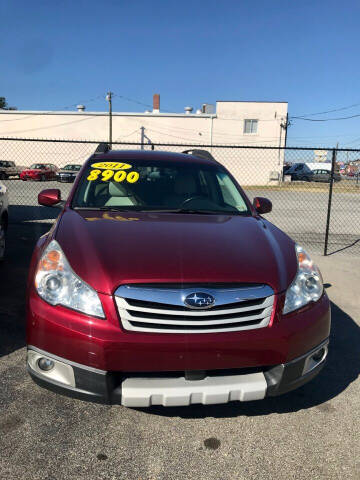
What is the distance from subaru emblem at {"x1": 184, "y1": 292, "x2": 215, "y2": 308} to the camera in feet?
6.95

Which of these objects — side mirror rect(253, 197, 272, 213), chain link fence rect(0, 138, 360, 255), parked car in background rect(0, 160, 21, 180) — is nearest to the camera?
side mirror rect(253, 197, 272, 213)

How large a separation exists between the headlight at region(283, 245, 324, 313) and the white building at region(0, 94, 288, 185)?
115 feet

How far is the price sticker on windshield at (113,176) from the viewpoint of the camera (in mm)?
3752

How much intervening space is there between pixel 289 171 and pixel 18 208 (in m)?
39.4

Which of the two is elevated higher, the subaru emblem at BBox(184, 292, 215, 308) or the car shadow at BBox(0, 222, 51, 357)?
the subaru emblem at BBox(184, 292, 215, 308)

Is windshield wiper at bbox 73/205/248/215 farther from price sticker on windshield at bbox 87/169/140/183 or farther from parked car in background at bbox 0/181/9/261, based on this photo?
parked car in background at bbox 0/181/9/261

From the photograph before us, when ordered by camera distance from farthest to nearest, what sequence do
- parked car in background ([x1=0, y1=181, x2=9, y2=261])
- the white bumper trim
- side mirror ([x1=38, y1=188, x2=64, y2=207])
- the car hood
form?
parked car in background ([x1=0, y1=181, x2=9, y2=261]), side mirror ([x1=38, y1=188, x2=64, y2=207]), the car hood, the white bumper trim

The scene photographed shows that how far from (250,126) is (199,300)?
38508mm

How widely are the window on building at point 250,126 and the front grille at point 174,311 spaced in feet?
125

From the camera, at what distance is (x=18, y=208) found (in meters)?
12.4

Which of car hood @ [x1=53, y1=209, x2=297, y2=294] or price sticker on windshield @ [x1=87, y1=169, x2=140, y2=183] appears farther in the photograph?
price sticker on windshield @ [x1=87, y1=169, x2=140, y2=183]

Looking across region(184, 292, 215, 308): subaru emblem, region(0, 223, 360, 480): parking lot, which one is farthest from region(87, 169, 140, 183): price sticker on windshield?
region(184, 292, 215, 308): subaru emblem

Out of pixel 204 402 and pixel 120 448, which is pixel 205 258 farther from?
pixel 120 448

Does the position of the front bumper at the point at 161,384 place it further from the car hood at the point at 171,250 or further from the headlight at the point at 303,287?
the car hood at the point at 171,250
